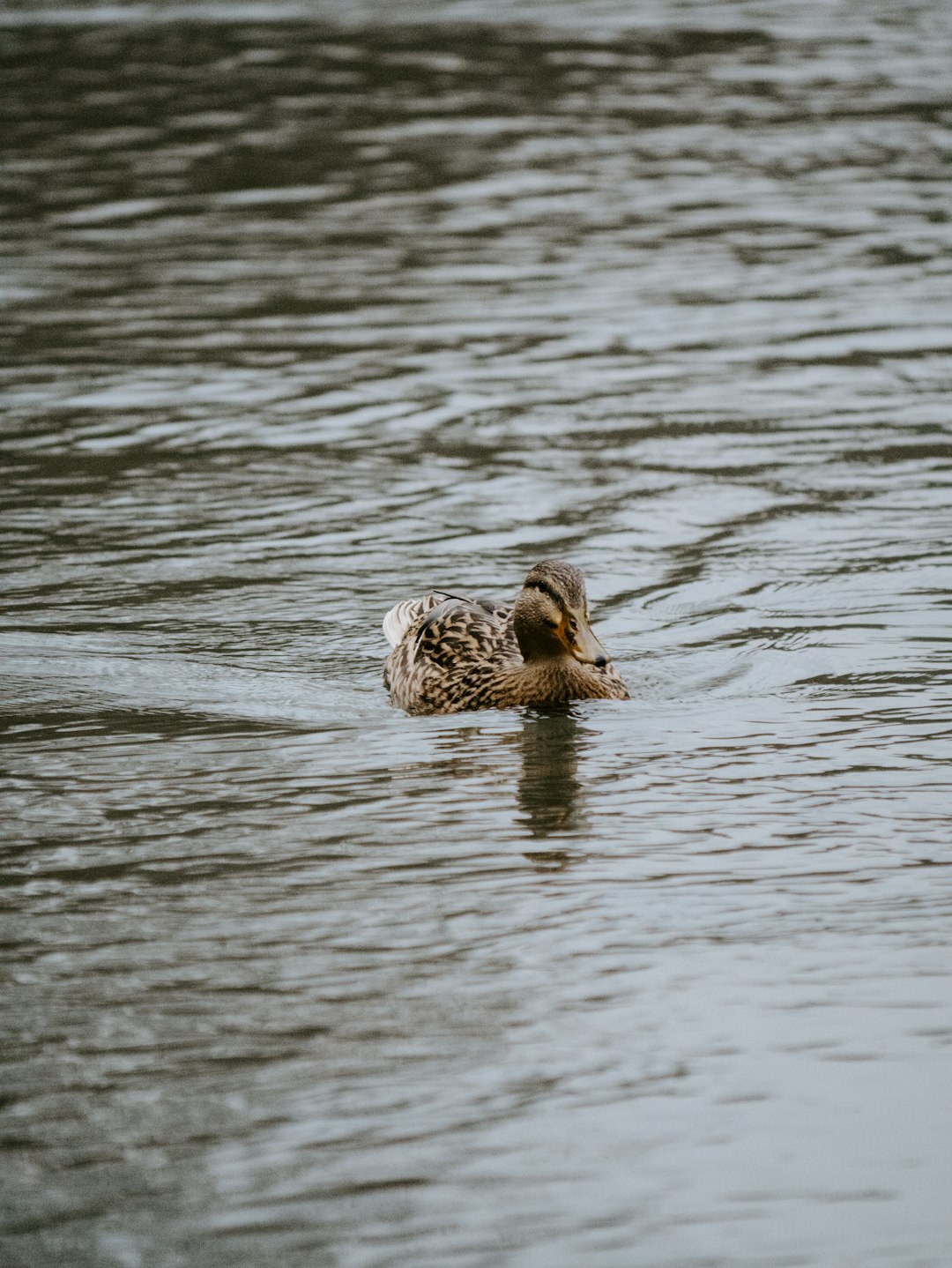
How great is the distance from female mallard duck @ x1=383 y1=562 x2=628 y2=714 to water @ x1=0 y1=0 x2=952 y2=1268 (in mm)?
151

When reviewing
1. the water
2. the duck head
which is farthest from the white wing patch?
the duck head

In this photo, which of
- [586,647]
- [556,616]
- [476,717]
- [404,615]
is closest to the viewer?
[586,647]

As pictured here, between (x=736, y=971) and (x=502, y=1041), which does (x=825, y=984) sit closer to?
(x=736, y=971)

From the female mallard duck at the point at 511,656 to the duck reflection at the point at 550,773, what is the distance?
145mm

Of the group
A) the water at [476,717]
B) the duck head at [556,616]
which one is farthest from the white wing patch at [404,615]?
the duck head at [556,616]

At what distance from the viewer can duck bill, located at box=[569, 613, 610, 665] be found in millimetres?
8859

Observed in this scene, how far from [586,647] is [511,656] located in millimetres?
821

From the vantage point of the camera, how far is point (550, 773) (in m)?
8.47

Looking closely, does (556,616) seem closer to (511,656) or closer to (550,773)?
(511,656)

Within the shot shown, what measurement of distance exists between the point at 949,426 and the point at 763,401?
137 centimetres

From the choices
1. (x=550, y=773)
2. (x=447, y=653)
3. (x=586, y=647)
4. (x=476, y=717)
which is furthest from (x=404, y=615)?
(x=550, y=773)

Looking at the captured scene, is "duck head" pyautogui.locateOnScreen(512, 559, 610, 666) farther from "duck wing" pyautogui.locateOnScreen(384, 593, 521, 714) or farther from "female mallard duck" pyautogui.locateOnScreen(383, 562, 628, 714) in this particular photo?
"duck wing" pyautogui.locateOnScreen(384, 593, 521, 714)

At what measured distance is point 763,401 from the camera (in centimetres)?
1443

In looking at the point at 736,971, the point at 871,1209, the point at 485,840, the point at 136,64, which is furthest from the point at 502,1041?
the point at 136,64
